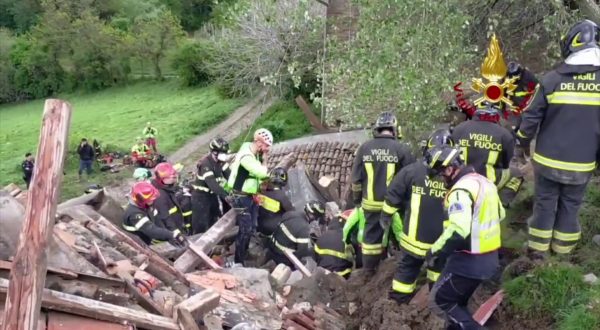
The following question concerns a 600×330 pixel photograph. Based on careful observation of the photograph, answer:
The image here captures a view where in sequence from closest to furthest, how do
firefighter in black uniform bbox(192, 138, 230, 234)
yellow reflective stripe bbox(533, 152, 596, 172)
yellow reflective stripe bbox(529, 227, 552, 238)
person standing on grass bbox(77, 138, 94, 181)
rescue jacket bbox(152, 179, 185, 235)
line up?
1. yellow reflective stripe bbox(533, 152, 596, 172)
2. yellow reflective stripe bbox(529, 227, 552, 238)
3. rescue jacket bbox(152, 179, 185, 235)
4. firefighter in black uniform bbox(192, 138, 230, 234)
5. person standing on grass bbox(77, 138, 94, 181)

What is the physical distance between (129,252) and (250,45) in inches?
622

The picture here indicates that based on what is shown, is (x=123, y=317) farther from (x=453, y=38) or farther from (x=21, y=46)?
(x=21, y=46)

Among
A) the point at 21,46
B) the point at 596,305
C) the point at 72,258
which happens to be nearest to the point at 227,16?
the point at 72,258

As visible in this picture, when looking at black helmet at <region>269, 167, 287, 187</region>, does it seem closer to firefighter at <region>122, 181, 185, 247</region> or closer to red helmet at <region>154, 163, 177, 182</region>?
red helmet at <region>154, 163, 177, 182</region>

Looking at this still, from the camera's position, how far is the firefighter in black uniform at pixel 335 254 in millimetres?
7383

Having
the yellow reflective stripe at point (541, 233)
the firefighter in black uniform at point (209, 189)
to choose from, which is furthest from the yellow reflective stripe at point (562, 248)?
the firefighter in black uniform at point (209, 189)

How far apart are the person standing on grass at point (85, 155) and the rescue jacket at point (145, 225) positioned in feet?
41.5

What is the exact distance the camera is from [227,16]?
66.3ft

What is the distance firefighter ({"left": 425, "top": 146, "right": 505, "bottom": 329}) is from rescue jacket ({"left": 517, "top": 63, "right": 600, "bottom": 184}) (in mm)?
878

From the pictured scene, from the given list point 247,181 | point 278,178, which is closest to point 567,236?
point 278,178

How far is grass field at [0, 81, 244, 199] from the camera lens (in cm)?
2232

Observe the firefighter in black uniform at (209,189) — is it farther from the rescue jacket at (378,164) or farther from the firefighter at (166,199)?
the rescue jacket at (378,164)

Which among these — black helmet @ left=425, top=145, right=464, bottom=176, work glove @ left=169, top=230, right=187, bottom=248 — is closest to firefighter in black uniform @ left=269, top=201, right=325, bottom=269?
work glove @ left=169, top=230, right=187, bottom=248

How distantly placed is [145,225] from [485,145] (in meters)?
3.90
